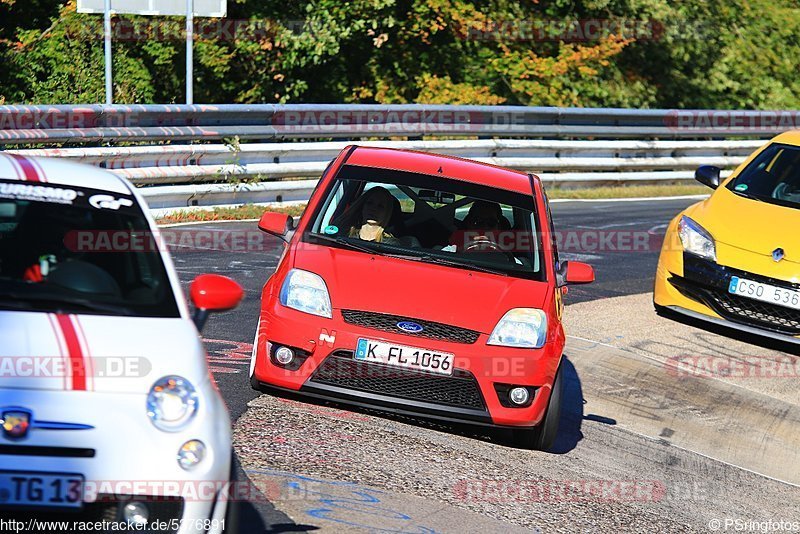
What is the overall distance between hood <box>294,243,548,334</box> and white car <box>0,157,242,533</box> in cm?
196

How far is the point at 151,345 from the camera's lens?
4699 millimetres

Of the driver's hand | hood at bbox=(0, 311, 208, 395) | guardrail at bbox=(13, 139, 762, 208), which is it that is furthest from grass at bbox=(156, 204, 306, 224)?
hood at bbox=(0, 311, 208, 395)

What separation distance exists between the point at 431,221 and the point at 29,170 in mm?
3338

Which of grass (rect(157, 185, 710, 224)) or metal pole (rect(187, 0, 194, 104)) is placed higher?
metal pole (rect(187, 0, 194, 104))

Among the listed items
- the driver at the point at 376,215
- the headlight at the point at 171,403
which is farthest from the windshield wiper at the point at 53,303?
the driver at the point at 376,215

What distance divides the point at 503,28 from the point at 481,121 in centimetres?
552

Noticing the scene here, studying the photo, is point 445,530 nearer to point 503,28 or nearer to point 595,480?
point 595,480

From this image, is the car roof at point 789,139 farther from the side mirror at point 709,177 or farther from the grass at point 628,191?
the grass at point 628,191

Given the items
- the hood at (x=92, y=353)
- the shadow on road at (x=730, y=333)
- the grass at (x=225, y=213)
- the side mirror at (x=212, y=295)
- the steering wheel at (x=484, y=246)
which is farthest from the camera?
the grass at (x=225, y=213)

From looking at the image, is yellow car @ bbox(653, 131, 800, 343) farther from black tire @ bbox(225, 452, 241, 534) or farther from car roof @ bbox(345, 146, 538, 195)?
black tire @ bbox(225, 452, 241, 534)

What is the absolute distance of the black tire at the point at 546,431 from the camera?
7266 mm

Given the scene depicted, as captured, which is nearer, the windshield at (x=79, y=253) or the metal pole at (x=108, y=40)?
the windshield at (x=79, y=253)

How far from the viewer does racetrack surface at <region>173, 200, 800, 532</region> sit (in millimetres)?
6285

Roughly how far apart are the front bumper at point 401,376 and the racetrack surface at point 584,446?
0.73 feet
